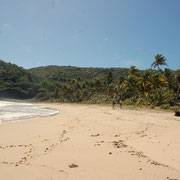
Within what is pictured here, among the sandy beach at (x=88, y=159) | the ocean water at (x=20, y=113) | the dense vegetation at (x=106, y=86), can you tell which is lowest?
the ocean water at (x=20, y=113)

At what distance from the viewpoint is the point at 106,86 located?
2202 inches

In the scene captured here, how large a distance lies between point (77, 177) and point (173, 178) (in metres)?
2.12

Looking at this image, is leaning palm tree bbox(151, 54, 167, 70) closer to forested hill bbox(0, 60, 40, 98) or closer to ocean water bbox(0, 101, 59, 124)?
ocean water bbox(0, 101, 59, 124)

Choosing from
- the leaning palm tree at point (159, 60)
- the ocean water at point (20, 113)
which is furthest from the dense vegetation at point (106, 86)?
the ocean water at point (20, 113)

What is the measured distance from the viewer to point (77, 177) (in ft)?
10.6

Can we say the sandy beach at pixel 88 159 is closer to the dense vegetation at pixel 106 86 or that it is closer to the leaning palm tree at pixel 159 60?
the dense vegetation at pixel 106 86

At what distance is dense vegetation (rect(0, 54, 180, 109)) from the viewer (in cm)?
3353

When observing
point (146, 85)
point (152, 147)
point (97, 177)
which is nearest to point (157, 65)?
point (146, 85)

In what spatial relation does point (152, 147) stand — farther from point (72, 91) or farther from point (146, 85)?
point (72, 91)

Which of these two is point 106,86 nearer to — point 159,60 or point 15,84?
point 159,60

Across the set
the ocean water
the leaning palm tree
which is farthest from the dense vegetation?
the ocean water

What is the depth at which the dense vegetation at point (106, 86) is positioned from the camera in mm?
33534

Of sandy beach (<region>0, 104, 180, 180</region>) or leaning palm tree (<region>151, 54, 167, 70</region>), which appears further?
leaning palm tree (<region>151, 54, 167, 70</region>)

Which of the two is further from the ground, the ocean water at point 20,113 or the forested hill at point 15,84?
the forested hill at point 15,84
